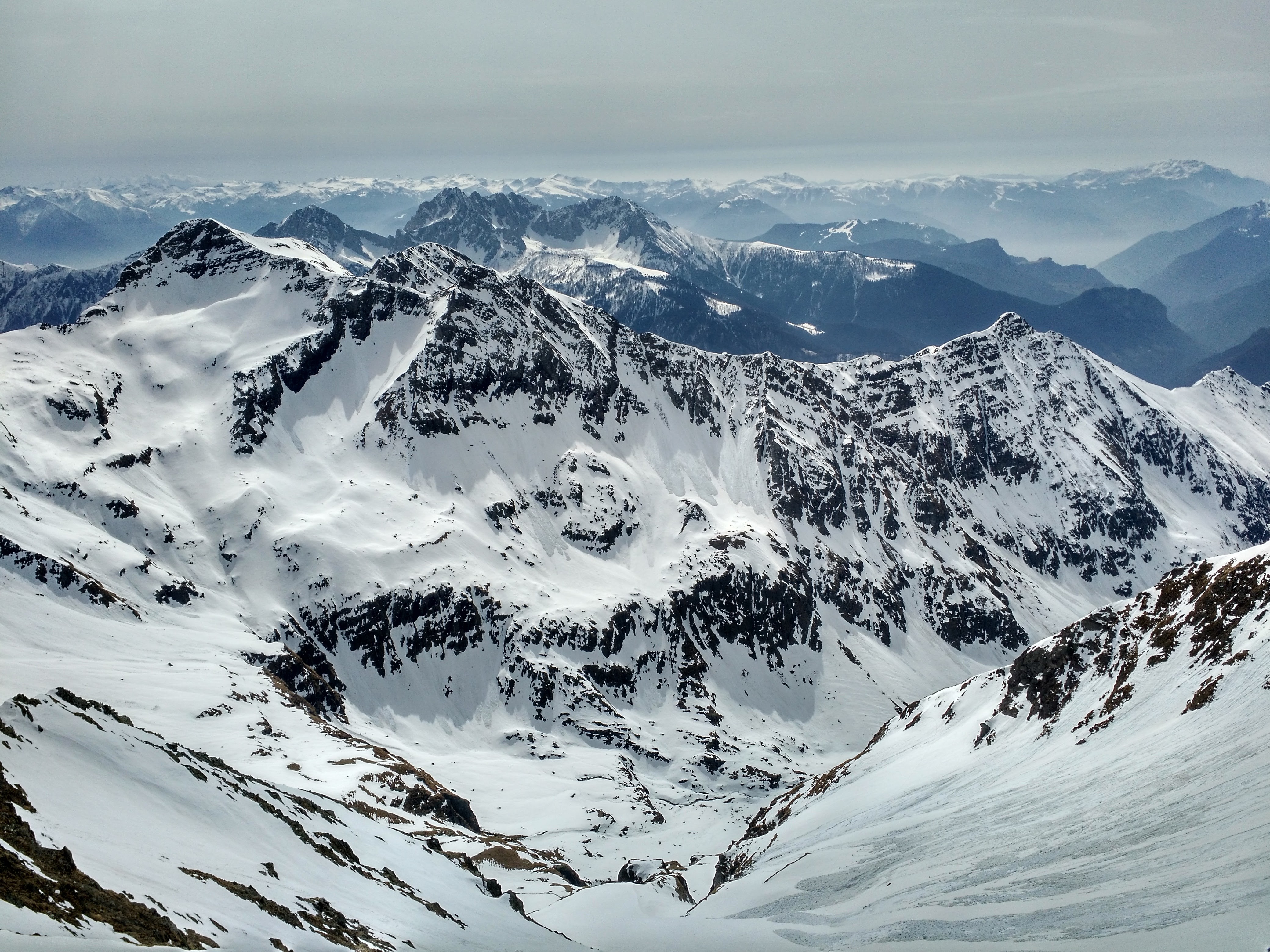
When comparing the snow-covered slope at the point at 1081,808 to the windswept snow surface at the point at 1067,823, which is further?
the snow-covered slope at the point at 1081,808

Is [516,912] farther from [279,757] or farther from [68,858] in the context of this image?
[279,757]

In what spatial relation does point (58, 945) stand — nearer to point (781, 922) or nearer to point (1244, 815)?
point (781, 922)

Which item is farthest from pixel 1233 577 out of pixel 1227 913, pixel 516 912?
pixel 516 912

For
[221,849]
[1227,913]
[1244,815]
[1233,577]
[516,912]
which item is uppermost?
[1233,577]

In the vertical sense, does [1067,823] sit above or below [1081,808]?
below

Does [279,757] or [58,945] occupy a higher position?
[58,945]

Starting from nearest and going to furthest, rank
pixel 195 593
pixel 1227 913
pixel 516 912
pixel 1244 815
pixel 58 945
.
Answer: pixel 58 945 < pixel 1227 913 < pixel 1244 815 < pixel 516 912 < pixel 195 593

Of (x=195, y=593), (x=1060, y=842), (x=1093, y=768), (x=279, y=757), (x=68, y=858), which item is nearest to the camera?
(x=68, y=858)

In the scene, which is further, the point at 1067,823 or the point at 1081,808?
the point at 1081,808

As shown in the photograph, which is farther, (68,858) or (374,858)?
(374,858)

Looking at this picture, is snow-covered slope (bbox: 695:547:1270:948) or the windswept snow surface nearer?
the windswept snow surface
